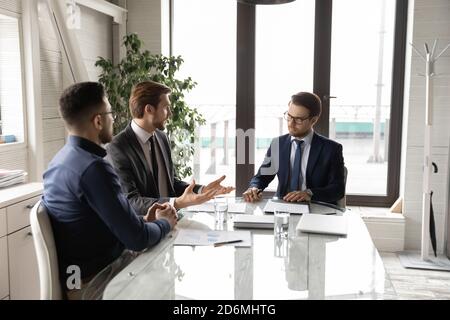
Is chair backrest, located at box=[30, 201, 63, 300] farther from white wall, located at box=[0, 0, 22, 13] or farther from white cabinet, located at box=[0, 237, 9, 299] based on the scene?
white wall, located at box=[0, 0, 22, 13]

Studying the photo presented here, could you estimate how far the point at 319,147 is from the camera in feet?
8.89

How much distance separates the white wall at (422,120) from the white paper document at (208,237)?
2536 mm

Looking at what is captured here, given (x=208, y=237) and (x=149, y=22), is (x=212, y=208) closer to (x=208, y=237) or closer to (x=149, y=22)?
(x=208, y=237)

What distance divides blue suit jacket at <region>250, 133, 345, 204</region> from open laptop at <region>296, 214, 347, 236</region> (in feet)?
1.52

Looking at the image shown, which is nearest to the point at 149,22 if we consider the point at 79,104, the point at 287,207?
the point at 287,207

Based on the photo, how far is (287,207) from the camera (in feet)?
7.57

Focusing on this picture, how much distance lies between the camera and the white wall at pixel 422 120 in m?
3.75

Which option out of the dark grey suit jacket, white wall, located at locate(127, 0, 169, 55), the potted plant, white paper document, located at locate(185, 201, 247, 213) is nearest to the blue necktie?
white paper document, located at locate(185, 201, 247, 213)

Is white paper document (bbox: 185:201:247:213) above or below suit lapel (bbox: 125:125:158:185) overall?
below

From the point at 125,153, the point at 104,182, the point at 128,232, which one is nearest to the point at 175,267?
the point at 128,232

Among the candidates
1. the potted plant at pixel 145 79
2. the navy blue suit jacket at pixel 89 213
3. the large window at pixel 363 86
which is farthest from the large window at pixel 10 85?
the large window at pixel 363 86

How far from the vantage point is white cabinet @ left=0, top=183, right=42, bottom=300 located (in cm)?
238

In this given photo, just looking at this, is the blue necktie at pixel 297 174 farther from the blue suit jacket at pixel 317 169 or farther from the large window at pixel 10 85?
the large window at pixel 10 85

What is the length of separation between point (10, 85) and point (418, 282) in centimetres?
311
